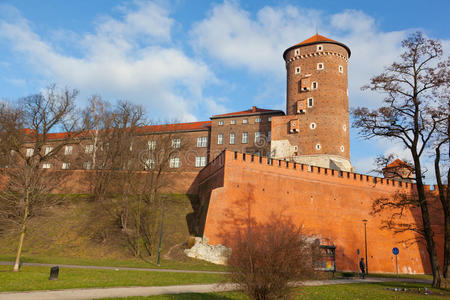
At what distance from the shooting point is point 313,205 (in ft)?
97.6

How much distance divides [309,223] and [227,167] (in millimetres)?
8490

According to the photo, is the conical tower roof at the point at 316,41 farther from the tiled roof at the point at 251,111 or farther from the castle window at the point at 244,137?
the castle window at the point at 244,137

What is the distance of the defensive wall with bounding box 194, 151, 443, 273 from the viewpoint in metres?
26.3

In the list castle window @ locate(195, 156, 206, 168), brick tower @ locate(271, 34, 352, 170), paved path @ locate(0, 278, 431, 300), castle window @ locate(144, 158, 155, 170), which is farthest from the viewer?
castle window @ locate(195, 156, 206, 168)

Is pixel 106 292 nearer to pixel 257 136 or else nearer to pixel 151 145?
pixel 151 145

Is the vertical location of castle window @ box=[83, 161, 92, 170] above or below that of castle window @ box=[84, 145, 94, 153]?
below

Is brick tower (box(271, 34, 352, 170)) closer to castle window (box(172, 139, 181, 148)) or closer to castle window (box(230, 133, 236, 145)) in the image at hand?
castle window (box(230, 133, 236, 145))

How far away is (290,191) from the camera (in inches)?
1148

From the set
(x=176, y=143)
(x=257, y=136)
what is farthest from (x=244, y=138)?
(x=176, y=143)

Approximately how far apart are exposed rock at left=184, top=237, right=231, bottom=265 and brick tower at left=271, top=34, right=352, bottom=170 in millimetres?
19847

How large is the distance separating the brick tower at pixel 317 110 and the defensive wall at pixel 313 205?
27.4ft

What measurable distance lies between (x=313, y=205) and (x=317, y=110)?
1588 centimetres

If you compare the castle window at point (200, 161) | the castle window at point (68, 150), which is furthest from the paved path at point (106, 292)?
the castle window at point (68, 150)

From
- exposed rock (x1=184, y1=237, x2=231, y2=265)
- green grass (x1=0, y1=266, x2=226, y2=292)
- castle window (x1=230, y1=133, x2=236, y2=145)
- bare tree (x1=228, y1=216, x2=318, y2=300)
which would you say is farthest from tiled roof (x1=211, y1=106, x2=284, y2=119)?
bare tree (x1=228, y1=216, x2=318, y2=300)
